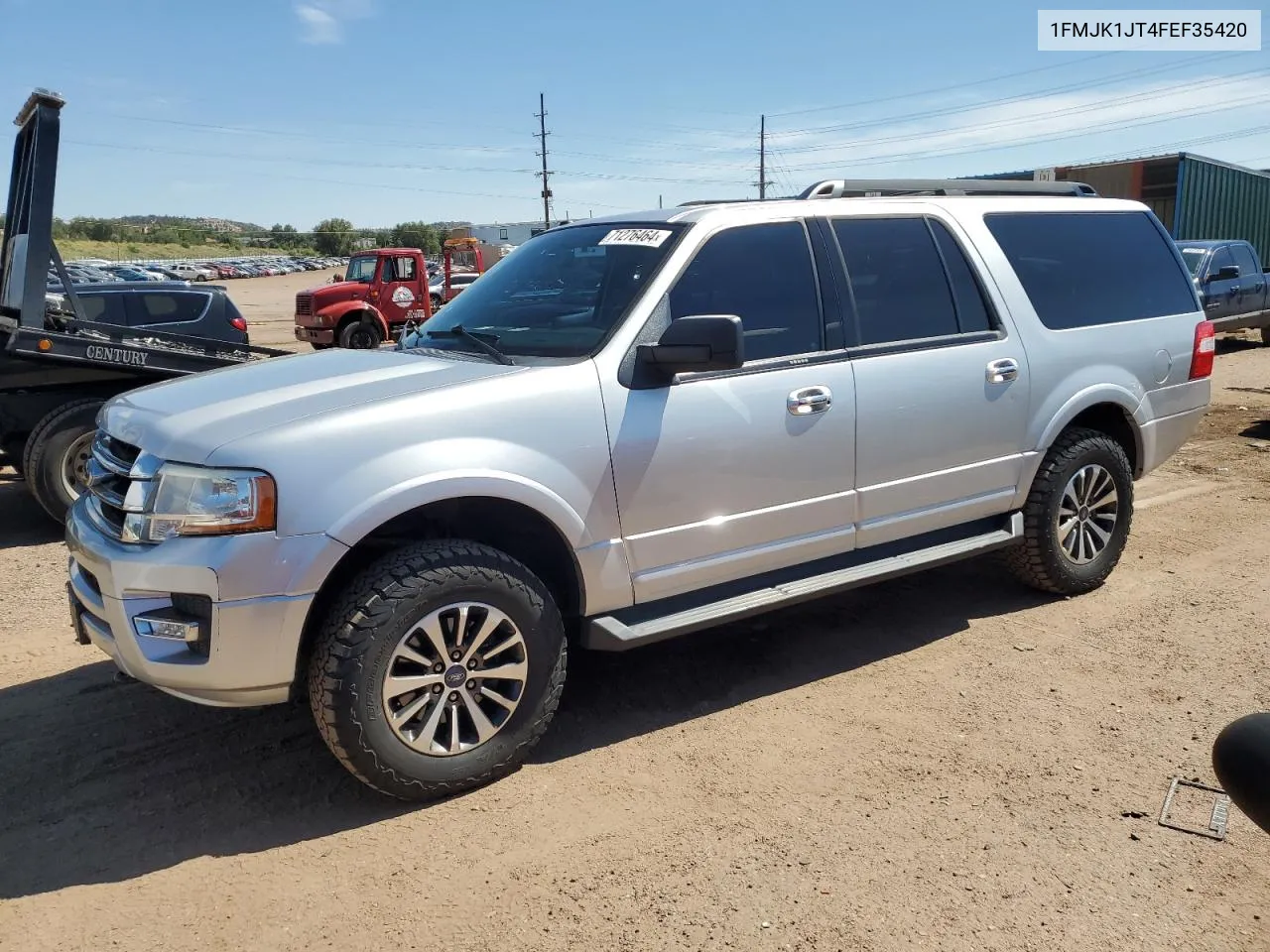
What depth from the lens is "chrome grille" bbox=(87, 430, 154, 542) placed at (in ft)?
10.3

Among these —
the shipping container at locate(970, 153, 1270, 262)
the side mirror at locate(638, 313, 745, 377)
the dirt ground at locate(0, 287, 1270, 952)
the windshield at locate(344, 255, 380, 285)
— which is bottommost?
the dirt ground at locate(0, 287, 1270, 952)

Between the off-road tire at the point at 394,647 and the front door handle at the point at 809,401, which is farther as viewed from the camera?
the front door handle at the point at 809,401

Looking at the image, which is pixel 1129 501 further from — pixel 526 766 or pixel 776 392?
pixel 526 766

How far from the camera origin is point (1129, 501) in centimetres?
527

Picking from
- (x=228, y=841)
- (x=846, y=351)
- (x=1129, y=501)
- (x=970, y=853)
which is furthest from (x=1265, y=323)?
(x=228, y=841)

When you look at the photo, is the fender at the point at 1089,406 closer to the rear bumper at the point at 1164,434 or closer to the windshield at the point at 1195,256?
the rear bumper at the point at 1164,434

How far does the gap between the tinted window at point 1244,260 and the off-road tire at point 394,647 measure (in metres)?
16.4

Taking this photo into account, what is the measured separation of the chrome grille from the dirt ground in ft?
3.07

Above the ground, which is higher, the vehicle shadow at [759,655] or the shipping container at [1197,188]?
the shipping container at [1197,188]

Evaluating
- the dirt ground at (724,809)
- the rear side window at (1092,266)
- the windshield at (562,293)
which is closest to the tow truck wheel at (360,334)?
the dirt ground at (724,809)

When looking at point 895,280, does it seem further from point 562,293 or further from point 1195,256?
point 1195,256

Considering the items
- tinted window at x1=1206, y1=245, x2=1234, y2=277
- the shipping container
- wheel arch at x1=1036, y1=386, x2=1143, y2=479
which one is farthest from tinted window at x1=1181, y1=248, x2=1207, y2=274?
wheel arch at x1=1036, y1=386, x2=1143, y2=479

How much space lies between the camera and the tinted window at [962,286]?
4.61 metres

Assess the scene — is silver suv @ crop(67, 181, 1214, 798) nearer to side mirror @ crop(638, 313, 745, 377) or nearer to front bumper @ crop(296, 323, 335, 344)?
side mirror @ crop(638, 313, 745, 377)
